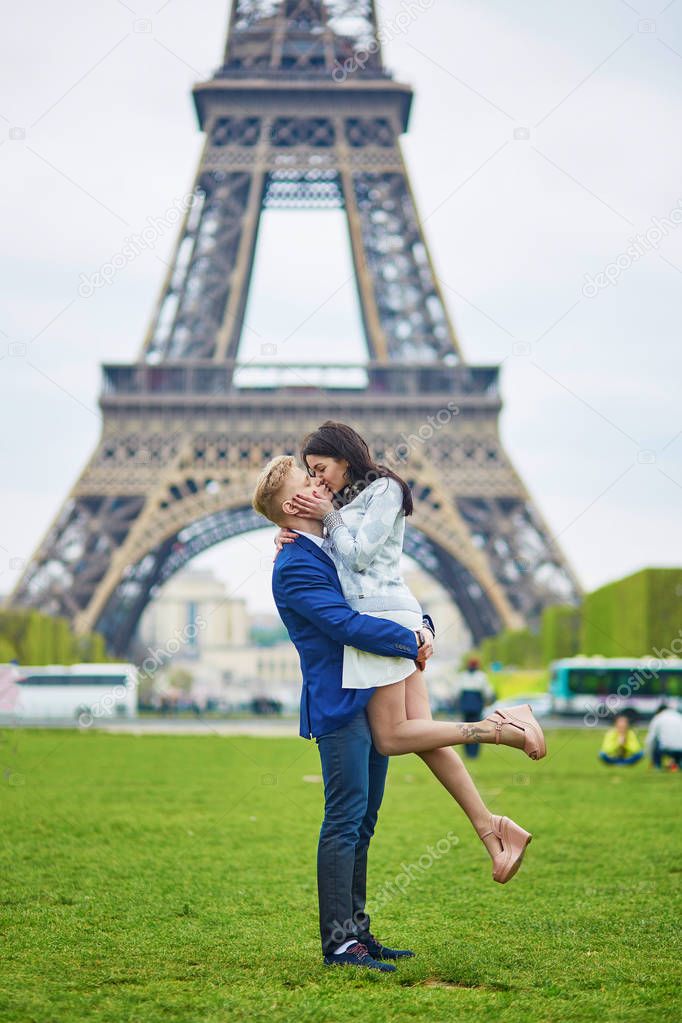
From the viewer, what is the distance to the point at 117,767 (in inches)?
646

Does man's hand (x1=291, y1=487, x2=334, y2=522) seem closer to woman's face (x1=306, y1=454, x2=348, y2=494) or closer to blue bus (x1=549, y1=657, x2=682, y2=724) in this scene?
woman's face (x1=306, y1=454, x2=348, y2=494)

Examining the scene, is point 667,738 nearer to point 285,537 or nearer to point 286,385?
point 285,537

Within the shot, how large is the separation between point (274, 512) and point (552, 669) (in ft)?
116

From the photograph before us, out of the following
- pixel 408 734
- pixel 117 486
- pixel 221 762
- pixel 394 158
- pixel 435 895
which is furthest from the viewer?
pixel 394 158

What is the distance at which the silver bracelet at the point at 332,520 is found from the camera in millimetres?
4844

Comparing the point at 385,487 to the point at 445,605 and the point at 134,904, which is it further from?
the point at 445,605

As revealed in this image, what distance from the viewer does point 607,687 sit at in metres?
36.5

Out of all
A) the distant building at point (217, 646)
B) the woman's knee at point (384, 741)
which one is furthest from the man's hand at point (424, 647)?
the distant building at point (217, 646)

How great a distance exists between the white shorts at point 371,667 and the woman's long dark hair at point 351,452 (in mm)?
456

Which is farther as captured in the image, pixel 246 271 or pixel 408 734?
pixel 246 271

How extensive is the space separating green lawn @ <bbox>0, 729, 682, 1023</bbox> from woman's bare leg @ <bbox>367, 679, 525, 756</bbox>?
0.75 meters

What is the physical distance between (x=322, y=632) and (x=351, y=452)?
682 mm

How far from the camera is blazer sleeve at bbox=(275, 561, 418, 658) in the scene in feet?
15.2

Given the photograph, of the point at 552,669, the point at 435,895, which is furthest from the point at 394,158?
the point at 435,895
